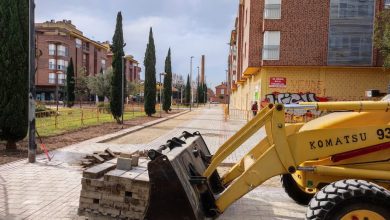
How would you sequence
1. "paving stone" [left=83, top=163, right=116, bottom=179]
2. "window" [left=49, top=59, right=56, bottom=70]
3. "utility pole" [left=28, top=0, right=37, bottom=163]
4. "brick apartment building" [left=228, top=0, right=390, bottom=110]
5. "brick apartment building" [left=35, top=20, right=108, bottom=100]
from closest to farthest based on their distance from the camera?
"paving stone" [left=83, top=163, right=116, bottom=179] → "utility pole" [left=28, top=0, right=37, bottom=163] → "brick apartment building" [left=228, top=0, right=390, bottom=110] → "brick apartment building" [left=35, top=20, right=108, bottom=100] → "window" [left=49, top=59, right=56, bottom=70]

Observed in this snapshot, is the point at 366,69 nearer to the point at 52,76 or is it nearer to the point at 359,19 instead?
the point at 359,19

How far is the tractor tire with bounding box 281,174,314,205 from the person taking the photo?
645 cm

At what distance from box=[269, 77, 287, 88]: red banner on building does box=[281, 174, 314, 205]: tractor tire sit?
84.6ft

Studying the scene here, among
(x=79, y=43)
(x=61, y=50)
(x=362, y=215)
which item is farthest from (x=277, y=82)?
(x=79, y=43)

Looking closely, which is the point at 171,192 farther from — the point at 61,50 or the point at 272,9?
the point at 61,50

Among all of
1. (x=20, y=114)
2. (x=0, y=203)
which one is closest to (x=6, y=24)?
(x=20, y=114)

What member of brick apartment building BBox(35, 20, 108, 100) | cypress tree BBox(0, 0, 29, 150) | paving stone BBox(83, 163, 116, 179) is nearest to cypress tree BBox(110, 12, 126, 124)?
cypress tree BBox(0, 0, 29, 150)

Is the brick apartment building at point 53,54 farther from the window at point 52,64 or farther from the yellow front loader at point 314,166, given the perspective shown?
the yellow front loader at point 314,166

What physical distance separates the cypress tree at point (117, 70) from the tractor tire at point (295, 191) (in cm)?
1880

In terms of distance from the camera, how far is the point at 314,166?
490cm

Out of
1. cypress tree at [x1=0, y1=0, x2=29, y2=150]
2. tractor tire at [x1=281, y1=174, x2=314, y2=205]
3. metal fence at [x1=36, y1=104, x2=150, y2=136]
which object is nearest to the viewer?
tractor tire at [x1=281, y1=174, x2=314, y2=205]

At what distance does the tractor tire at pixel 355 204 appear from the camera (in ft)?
13.3

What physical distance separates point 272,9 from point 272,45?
117 inches

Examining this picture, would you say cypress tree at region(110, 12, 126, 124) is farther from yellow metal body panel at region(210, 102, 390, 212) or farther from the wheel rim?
the wheel rim
